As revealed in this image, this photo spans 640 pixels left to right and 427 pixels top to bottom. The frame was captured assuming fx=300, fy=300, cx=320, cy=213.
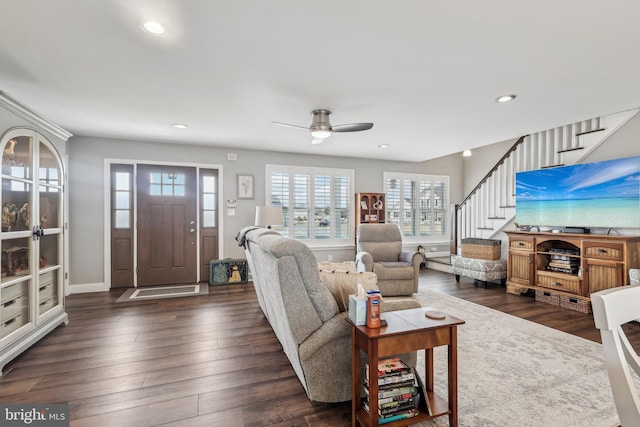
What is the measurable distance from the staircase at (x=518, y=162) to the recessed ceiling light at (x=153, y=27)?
512 centimetres

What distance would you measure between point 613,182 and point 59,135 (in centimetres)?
651

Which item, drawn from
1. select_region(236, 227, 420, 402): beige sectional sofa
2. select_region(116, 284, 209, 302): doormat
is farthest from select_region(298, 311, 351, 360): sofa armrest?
select_region(116, 284, 209, 302): doormat

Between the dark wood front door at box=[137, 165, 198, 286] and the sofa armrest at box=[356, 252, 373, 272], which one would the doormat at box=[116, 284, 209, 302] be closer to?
the dark wood front door at box=[137, 165, 198, 286]

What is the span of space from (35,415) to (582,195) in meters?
5.82

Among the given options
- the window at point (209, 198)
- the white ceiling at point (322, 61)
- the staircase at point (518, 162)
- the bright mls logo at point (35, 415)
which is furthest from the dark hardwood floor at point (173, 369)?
the white ceiling at point (322, 61)

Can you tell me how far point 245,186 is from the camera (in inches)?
216

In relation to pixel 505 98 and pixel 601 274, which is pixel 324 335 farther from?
pixel 601 274

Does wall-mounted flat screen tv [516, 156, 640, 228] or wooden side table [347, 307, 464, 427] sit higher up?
wall-mounted flat screen tv [516, 156, 640, 228]

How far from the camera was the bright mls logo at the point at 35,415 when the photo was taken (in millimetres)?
1769

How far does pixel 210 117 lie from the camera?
12.2ft

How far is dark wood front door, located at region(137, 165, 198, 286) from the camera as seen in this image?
4.94 m

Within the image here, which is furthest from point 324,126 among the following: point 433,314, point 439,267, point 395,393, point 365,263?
point 439,267

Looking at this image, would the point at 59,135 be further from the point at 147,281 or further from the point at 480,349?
the point at 480,349

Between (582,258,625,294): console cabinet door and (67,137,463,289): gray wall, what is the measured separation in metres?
3.68
